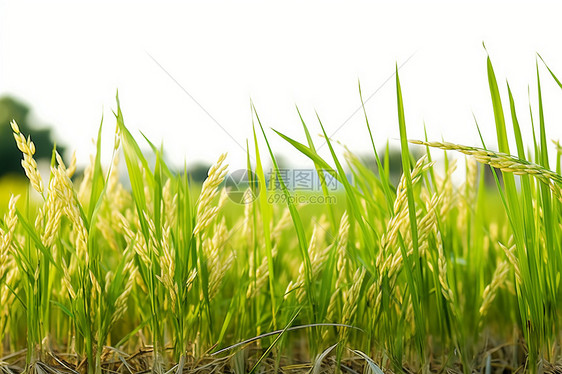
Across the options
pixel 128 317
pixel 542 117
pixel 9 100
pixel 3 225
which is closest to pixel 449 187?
pixel 542 117

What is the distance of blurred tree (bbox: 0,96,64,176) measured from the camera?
17094mm

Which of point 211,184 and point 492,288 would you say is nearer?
point 211,184

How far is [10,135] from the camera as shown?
16125 mm

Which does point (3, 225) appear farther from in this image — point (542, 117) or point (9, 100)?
point (9, 100)

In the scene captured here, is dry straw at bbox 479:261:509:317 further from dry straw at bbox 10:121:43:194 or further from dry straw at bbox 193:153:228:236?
dry straw at bbox 10:121:43:194

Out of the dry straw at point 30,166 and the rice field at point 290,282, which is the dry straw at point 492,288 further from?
the dry straw at point 30,166

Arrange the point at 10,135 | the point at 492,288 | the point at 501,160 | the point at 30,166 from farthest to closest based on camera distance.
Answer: the point at 10,135 < the point at 492,288 < the point at 30,166 < the point at 501,160

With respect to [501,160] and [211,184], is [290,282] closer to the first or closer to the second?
[211,184]

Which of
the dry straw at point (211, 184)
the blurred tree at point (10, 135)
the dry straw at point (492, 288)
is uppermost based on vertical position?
the blurred tree at point (10, 135)

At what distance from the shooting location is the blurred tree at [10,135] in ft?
56.1

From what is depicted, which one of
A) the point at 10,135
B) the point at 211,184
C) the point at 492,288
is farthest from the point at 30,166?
the point at 10,135

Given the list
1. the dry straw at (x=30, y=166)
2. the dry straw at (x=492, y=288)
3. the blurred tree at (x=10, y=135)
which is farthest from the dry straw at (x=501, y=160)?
the blurred tree at (x=10, y=135)

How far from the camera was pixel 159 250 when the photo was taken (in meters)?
0.84

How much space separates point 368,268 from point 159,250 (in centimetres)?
42
